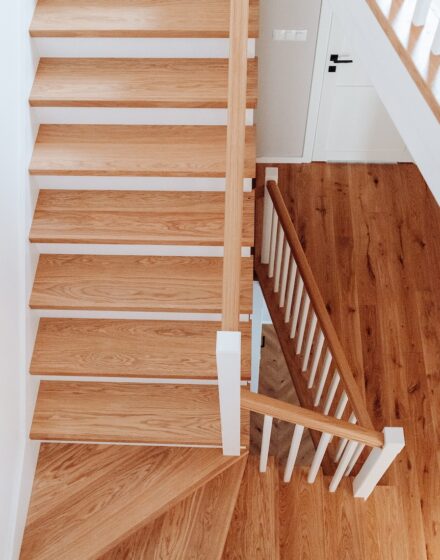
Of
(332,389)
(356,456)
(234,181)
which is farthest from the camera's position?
(332,389)

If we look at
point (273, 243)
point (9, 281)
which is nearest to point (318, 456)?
point (273, 243)

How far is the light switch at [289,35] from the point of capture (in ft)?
14.2

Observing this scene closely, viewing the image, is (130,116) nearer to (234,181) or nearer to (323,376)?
(234,181)

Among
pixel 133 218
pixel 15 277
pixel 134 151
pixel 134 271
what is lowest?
pixel 134 271

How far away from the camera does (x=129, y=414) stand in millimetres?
3229

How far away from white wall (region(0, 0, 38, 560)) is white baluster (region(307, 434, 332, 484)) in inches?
51.3

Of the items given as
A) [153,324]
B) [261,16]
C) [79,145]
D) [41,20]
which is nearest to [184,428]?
[153,324]

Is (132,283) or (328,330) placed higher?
(132,283)

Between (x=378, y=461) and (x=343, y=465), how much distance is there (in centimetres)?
17

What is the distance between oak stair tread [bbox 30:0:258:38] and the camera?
3.13m

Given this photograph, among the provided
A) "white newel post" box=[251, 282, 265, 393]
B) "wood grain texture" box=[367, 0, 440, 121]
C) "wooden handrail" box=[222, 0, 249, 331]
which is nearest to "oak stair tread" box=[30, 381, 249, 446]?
"wooden handrail" box=[222, 0, 249, 331]

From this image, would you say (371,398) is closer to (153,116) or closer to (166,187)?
(166,187)

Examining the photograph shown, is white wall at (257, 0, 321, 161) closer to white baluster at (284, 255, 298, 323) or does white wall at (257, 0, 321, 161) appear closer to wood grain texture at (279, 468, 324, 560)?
white baluster at (284, 255, 298, 323)

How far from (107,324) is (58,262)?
382mm
